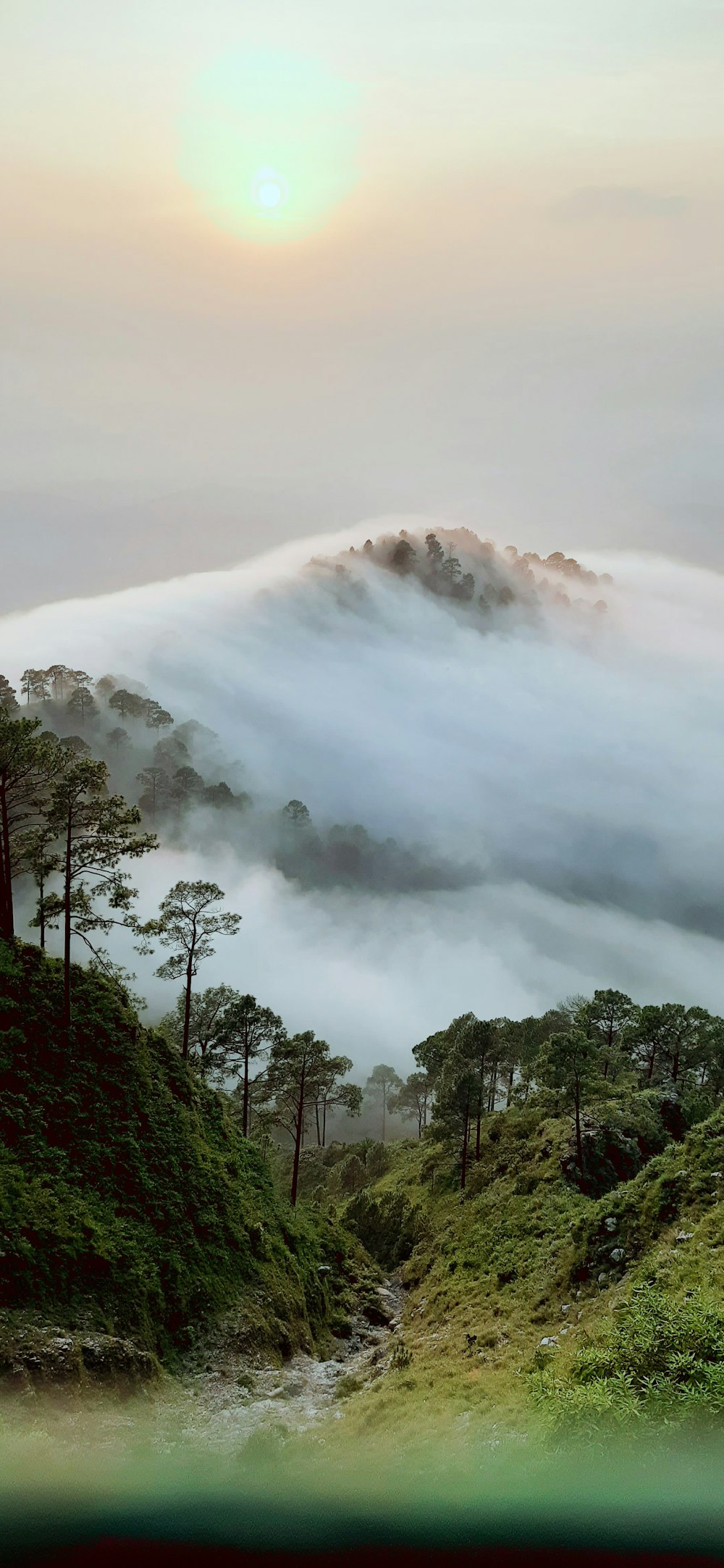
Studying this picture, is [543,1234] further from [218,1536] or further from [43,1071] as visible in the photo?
[218,1536]

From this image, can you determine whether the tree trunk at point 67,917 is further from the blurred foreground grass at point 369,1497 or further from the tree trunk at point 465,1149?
the tree trunk at point 465,1149

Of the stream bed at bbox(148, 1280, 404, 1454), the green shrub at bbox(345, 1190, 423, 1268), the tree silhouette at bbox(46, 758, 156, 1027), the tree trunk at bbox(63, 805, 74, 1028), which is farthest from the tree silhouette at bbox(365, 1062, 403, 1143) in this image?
the tree silhouette at bbox(46, 758, 156, 1027)

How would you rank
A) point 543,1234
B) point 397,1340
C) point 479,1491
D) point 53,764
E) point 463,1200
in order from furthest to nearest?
1. point 463,1200
2. point 543,1234
3. point 397,1340
4. point 53,764
5. point 479,1491

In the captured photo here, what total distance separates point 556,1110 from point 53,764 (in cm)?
4773

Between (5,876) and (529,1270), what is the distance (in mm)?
34350

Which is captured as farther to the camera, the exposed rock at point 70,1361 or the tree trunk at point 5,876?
the tree trunk at point 5,876

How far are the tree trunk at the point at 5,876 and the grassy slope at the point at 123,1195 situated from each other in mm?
1476

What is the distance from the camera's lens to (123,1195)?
34.4m

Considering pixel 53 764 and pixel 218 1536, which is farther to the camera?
pixel 53 764

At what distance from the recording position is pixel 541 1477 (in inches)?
688

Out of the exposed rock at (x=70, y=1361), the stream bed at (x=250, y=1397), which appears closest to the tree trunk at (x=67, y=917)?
the exposed rock at (x=70, y=1361)

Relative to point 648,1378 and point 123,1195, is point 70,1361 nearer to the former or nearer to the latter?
point 123,1195

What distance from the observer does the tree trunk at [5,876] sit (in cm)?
3778

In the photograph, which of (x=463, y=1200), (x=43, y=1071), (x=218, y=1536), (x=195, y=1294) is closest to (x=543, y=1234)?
(x=463, y=1200)
